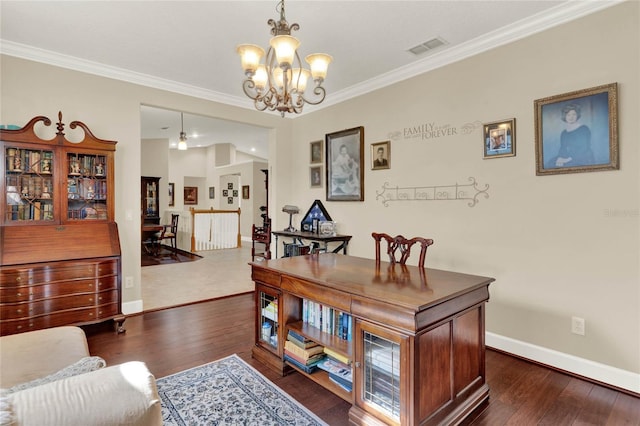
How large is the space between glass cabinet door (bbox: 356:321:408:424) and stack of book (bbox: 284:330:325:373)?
490 millimetres

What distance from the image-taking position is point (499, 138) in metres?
2.91

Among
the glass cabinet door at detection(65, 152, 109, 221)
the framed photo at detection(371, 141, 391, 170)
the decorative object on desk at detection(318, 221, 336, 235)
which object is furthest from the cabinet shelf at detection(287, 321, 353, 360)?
the glass cabinet door at detection(65, 152, 109, 221)

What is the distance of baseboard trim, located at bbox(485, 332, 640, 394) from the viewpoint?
227cm

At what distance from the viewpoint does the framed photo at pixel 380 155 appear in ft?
12.7

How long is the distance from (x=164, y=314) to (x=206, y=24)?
3085 mm

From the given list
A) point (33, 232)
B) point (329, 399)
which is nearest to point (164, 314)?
point (33, 232)

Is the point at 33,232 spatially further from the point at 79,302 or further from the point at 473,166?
the point at 473,166

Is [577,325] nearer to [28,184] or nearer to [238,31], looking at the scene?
[238,31]

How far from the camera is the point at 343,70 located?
12.3ft

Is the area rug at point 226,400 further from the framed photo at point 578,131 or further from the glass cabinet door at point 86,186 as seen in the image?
the framed photo at point 578,131

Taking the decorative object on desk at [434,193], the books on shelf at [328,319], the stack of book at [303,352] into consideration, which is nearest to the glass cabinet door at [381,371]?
the books on shelf at [328,319]

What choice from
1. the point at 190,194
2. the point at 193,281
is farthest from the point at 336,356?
the point at 190,194

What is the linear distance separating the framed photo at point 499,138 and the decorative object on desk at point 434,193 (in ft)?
0.99

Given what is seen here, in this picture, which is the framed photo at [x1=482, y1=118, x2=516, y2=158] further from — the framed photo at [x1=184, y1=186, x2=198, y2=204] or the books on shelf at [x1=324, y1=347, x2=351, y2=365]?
the framed photo at [x1=184, y1=186, x2=198, y2=204]
